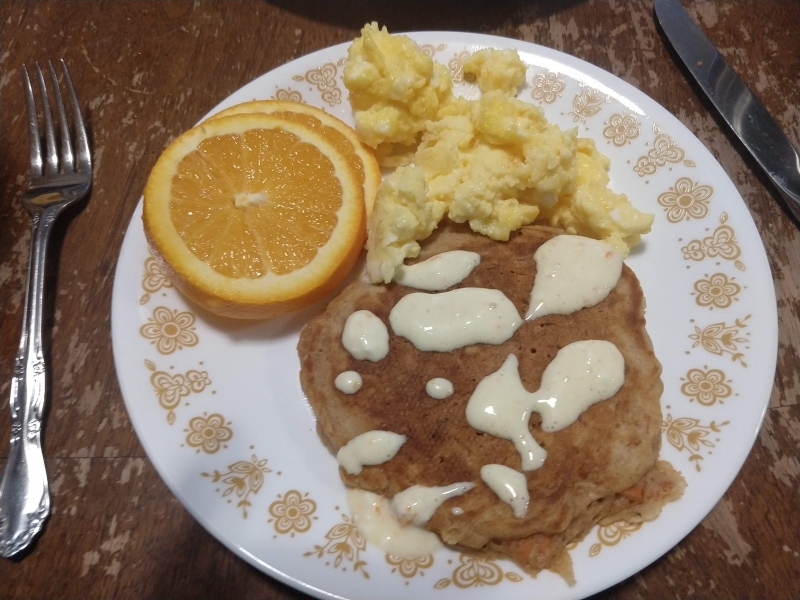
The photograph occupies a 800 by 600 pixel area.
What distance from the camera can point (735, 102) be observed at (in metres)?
2.22

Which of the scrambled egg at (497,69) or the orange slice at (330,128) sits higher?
the scrambled egg at (497,69)

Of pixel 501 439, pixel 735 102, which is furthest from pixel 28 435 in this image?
pixel 735 102

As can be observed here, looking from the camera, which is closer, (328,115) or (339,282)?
(339,282)

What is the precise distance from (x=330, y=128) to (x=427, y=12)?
1.15m

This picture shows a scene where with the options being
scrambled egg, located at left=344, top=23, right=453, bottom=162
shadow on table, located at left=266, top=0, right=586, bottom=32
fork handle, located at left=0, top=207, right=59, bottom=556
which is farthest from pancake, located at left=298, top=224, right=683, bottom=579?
shadow on table, located at left=266, top=0, right=586, bottom=32

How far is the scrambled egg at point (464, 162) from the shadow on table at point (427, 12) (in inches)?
29.6

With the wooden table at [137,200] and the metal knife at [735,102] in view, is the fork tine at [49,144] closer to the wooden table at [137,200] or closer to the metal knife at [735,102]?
the wooden table at [137,200]

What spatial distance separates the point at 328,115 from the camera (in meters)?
1.86

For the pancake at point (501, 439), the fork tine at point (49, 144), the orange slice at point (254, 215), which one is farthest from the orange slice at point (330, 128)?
the fork tine at point (49, 144)

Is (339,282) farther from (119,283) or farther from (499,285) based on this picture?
(119,283)

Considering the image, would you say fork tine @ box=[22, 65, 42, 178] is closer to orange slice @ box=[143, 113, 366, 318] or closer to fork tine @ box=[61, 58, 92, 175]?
fork tine @ box=[61, 58, 92, 175]

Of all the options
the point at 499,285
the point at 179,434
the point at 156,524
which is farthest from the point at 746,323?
the point at 156,524

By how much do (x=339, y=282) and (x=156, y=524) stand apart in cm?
98

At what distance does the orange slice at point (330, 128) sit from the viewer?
5.92 ft
